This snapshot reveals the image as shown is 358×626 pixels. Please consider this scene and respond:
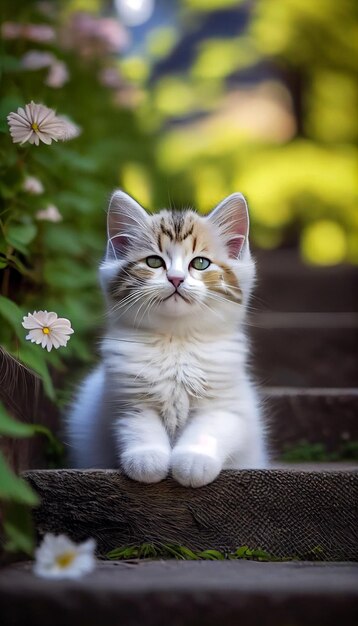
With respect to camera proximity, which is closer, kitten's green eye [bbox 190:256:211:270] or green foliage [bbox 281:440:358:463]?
kitten's green eye [bbox 190:256:211:270]

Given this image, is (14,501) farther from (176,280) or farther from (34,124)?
(34,124)

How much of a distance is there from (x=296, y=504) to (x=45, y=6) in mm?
2668

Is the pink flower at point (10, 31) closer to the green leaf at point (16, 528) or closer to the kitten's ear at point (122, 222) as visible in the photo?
the kitten's ear at point (122, 222)

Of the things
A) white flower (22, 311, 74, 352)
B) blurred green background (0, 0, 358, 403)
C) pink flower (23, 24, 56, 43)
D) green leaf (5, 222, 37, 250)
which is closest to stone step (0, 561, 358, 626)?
white flower (22, 311, 74, 352)

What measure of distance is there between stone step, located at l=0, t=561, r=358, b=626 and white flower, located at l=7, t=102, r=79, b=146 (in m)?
0.89

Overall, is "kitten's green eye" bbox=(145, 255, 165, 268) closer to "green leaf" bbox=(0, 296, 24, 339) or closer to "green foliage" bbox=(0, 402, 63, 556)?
"green leaf" bbox=(0, 296, 24, 339)

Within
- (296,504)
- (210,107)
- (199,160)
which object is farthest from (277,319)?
(210,107)

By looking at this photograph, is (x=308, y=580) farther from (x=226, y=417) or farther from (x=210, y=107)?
(x=210, y=107)

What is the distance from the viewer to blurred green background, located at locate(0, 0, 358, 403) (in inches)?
132

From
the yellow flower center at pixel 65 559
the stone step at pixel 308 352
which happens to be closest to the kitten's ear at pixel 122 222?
the yellow flower center at pixel 65 559

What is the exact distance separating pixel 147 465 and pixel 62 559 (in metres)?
0.27

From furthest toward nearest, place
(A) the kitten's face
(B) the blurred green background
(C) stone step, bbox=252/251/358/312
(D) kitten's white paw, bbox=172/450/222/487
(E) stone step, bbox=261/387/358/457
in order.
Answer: (C) stone step, bbox=252/251/358/312, (B) the blurred green background, (E) stone step, bbox=261/387/358/457, (A) the kitten's face, (D) kitten's white paw, bbox=172/450/222/487

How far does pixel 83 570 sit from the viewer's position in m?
1.30

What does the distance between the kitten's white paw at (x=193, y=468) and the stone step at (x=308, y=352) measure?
1.41 metres
